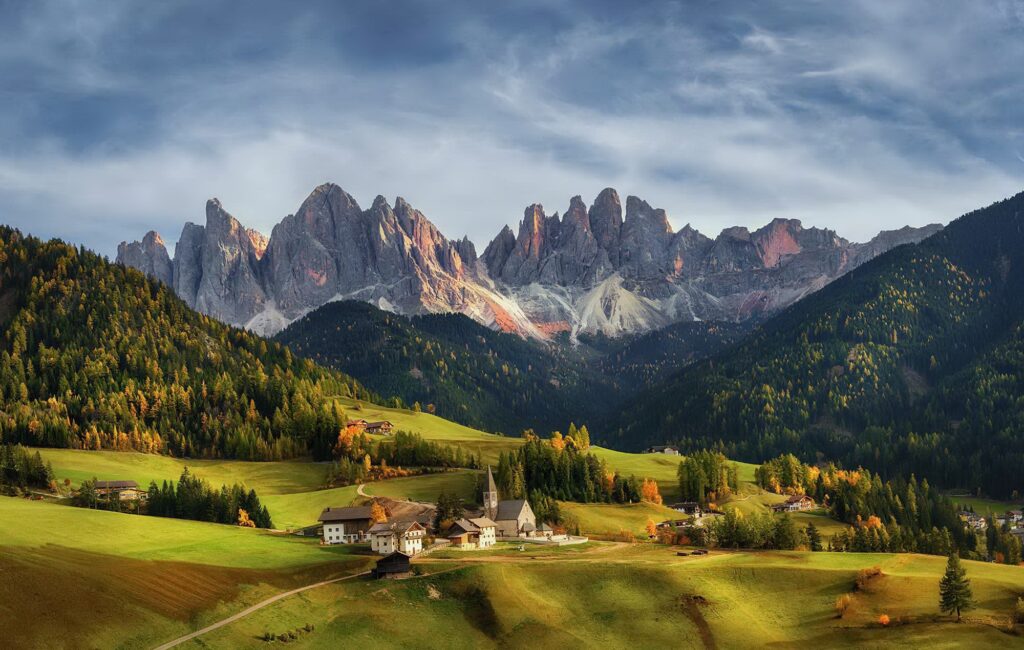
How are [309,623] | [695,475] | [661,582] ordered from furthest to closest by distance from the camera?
[695,475] → [661,582] → [309,623]

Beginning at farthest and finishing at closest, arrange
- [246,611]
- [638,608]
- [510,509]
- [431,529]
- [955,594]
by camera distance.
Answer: [510,509]
[431,529]
[638,608]
[955,594]
[246,611]

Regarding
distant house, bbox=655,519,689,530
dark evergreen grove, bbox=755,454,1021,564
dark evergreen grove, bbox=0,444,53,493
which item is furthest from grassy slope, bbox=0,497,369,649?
dark evergreen grove, bbox=755,454,1021,564

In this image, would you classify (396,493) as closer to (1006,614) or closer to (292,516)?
(292,516)

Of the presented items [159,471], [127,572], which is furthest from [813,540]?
[159,471]

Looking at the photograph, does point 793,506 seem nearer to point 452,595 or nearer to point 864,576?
point 864,576

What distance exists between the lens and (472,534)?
13188 cm

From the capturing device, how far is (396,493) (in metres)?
170

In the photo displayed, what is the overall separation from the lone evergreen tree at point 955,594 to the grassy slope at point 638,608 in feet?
5.51

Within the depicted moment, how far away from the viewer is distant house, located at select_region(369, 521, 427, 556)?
123 metres

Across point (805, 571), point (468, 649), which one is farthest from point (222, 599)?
point (805, 571)

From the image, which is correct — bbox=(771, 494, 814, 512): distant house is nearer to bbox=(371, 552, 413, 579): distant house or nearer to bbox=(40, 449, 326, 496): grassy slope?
bbox=(40, 449, 326, 496): grassy slope

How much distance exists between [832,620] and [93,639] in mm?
67669

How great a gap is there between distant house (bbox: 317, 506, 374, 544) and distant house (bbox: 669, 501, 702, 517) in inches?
2383

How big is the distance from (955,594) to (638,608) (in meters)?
30.3
